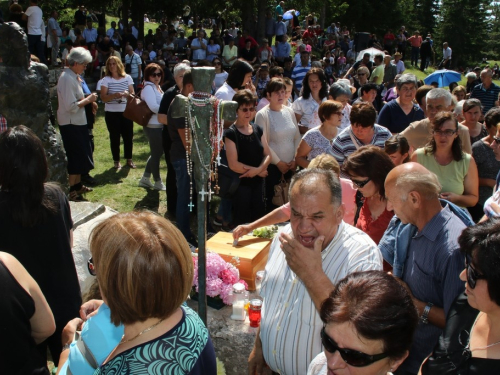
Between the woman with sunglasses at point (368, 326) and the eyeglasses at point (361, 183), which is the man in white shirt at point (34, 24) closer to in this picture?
the eyeglasses at point (361, 183)

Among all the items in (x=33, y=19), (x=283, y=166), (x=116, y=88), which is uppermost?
(x=33, y=19)

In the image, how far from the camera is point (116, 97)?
769cm

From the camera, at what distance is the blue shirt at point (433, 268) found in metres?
2.48

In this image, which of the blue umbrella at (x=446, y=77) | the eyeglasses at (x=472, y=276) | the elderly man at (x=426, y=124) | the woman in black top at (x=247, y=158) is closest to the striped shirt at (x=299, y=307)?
the eyeglasses at (x=472, y=276)

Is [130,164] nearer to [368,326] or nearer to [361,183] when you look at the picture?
[361,183]

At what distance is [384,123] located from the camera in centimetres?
644

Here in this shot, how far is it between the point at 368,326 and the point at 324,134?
159 inches

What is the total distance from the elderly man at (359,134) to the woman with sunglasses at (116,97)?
3958 millimetres

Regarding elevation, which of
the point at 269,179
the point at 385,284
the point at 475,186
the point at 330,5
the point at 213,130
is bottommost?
the point at 269,179

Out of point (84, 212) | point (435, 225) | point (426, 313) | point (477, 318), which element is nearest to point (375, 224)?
point (435, 225)

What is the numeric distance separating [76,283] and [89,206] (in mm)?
2131

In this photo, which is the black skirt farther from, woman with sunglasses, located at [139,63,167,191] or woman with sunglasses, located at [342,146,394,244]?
woman with sunglasses, located at [342,146,394,244]

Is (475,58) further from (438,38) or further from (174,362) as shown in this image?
(174,362)

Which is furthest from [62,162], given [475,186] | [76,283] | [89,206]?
[475,186]
